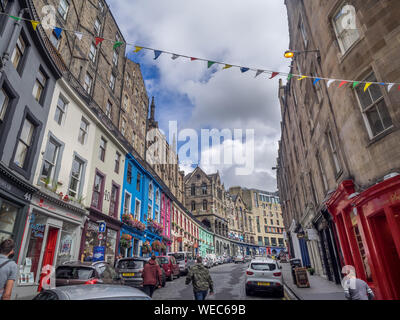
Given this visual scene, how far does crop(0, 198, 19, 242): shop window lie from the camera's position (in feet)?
32.3

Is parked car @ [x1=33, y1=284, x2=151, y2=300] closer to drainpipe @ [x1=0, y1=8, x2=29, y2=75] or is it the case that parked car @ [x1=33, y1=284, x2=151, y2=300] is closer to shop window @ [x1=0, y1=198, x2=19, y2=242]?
shop window @ [x1=0, y1=198, x2=19, y2=242]

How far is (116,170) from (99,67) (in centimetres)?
873

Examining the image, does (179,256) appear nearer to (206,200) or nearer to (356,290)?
(356,290)

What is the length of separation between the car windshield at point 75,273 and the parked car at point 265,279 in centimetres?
727

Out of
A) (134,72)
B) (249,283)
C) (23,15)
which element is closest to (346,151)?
(249,283)

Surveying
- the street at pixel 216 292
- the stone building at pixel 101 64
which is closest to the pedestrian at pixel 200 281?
the street at pixel 216 292

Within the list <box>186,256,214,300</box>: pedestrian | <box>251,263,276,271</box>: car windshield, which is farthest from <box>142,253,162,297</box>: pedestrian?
<box>251,263,276,271</box>: car windshield

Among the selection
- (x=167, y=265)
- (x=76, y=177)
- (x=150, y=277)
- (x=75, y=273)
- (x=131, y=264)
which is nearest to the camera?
(x=75, y=273)

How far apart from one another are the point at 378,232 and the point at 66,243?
14.9 meters

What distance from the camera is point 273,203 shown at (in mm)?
99188

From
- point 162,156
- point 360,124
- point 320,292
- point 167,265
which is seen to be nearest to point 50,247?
point 167,265

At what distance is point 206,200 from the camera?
224ft

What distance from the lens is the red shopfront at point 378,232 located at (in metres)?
7.77
